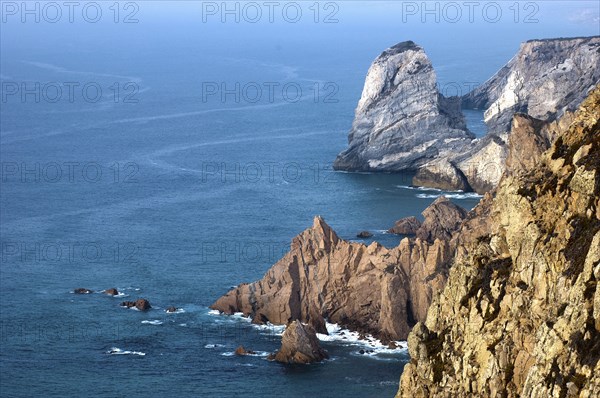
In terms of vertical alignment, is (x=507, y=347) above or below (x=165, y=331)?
above

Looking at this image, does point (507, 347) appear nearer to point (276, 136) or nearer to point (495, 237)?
point (495, 237)

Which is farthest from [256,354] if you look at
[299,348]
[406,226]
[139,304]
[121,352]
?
[406,226]

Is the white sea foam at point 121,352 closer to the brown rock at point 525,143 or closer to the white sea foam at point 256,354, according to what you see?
the white sea foam at point 256,354

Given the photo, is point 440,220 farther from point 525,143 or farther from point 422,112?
point 422,112

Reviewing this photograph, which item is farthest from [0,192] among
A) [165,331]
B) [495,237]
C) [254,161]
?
[495,237]

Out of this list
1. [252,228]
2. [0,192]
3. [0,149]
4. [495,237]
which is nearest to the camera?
[495,237]

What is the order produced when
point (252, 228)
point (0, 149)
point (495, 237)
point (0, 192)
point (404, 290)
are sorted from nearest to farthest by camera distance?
point (495, 237) < point (404, 290) < point (252, 228) < point (0, 192) < point (0, 149)

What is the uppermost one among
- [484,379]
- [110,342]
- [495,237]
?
[495,237]

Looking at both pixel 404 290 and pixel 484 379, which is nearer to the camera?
pixel 484 379
